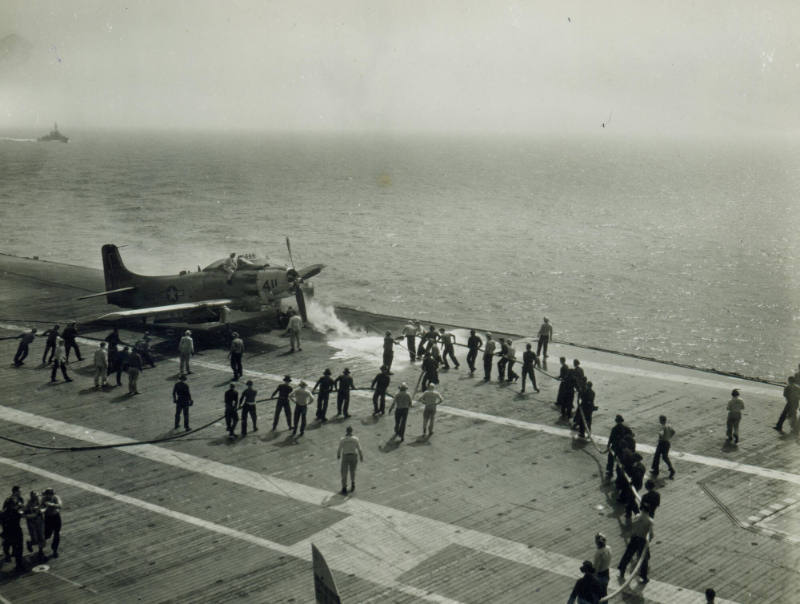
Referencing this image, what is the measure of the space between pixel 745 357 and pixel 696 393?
25618 millimetres

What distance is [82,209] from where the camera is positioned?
117438mm

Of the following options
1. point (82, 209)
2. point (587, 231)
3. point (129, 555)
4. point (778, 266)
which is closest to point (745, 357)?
point (778, 266)

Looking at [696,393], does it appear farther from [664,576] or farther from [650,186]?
[650,186]

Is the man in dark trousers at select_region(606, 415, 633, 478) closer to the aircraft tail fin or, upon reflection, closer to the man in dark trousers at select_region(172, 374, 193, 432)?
the man in dark trousers at select_region(172, 374, 193, 432)

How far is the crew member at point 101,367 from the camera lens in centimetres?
2686

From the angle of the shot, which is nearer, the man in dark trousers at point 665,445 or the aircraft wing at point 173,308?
the man in dark trousers at point 665,445

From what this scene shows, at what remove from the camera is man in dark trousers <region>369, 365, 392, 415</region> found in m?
24.6

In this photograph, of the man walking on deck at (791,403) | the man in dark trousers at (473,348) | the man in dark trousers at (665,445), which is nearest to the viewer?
the man in dark trousers at (665,445)

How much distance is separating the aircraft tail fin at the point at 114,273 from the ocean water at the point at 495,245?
24.4 metres

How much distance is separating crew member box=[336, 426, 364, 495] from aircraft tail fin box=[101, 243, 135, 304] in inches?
883

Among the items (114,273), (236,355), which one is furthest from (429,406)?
(114,273)

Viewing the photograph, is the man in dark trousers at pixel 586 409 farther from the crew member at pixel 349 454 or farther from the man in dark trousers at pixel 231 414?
the man in dark trousers at pixel 231 414

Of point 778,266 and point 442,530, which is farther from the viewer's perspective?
point 778,266

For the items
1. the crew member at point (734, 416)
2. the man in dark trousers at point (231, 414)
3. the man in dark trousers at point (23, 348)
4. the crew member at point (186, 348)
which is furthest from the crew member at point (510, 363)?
the man in dark trousers at point (23, 348)
